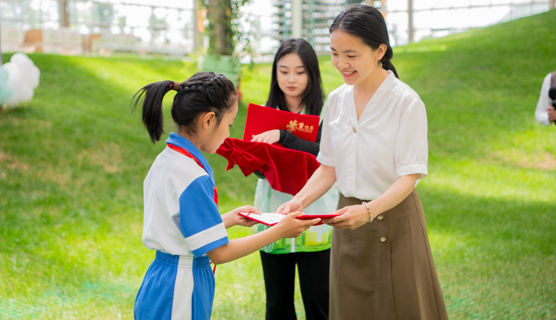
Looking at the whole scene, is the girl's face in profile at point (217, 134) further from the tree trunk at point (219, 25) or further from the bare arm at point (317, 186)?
the tree trunk at point (219, 25)

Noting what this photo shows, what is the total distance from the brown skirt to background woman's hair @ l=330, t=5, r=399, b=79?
647mm

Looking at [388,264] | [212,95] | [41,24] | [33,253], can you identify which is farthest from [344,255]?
[41,24]

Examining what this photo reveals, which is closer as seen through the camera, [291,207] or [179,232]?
[179,232]

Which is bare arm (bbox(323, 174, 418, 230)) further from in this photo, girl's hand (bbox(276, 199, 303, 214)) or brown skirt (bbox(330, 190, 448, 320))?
girl's hand (bbox(276, 199, 303, 214))

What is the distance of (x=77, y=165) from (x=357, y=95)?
17.5ft

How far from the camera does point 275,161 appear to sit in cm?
269

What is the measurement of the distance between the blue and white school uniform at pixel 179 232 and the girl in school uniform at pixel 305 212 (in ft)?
3.11

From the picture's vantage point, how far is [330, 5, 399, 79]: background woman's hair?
212 centimetres

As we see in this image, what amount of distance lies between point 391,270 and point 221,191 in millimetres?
4869

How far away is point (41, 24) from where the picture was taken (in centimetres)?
1576

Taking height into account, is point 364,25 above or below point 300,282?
above

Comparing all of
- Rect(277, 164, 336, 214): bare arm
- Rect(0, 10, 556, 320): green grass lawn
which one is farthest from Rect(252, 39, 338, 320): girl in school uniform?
Rect(0, 10, 556, 320): green grass lawn

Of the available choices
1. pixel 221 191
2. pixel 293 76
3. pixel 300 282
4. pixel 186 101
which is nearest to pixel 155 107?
pixel 186 101

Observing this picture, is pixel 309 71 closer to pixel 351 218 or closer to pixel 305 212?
pixel 305 212
